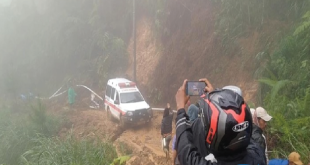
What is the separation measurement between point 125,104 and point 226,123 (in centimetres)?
1103

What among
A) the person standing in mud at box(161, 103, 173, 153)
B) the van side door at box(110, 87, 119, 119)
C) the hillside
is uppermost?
the hillside

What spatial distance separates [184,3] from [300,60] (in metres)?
9.45

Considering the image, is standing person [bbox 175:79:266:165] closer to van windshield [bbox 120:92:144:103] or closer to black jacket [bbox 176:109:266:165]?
black jacket [bbox 176:109:266:165]

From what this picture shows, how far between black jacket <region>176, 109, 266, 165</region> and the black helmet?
60 millimetres

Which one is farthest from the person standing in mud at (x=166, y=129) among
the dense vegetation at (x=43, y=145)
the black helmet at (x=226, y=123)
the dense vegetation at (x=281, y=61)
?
the black helmet at (x=226, y=123)

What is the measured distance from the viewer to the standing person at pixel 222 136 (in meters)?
1.64

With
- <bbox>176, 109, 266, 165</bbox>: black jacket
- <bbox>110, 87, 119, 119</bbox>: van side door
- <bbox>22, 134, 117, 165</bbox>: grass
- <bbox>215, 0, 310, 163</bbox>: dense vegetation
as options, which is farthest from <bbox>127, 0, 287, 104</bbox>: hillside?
<bbox>176, 109, 266, 165</bbox>: black jacket

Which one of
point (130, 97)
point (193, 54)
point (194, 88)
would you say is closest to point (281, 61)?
point (193, 54)

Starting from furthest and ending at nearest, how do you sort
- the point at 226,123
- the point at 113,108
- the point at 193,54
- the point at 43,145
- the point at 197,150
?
the point at 193,54
the point at 113,108
the point at 43,145
the point at 197,150
the point at 226,123

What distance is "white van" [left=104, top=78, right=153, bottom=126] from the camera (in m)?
12.0

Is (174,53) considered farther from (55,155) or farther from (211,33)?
(55,155)

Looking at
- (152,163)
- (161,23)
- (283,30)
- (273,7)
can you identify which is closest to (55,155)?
(152,163)

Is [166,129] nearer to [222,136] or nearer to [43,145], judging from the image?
[43,145]

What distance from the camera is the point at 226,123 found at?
1621 millimetres
